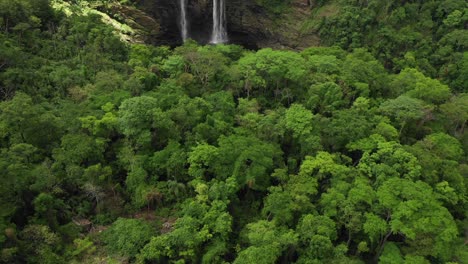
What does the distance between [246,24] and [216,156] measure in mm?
32746

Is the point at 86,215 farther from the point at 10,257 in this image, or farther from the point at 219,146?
the point at 219,146

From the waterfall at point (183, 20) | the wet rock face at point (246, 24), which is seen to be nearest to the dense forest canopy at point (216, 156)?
the wet rock face at point (246, 24)

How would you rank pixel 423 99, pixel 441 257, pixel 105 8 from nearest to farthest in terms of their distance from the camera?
pixel 441 257
pixel 423 99
pixel 105 8

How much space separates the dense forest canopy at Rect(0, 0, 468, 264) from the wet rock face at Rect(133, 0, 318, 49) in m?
15.4

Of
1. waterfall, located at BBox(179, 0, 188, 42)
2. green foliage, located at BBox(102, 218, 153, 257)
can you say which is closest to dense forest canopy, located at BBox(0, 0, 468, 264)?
green foliage, located at BBox(102, 218, 153, 257)

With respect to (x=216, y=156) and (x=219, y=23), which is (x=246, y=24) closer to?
(x=219, y=23)

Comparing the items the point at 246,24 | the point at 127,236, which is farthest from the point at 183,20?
the point at 127,236

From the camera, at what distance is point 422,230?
66.5 feet

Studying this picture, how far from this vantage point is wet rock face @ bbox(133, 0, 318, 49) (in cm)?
4994

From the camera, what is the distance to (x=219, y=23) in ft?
169

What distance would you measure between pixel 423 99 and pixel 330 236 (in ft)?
52.7

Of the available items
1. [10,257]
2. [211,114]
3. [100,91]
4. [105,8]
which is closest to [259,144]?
[211,114]

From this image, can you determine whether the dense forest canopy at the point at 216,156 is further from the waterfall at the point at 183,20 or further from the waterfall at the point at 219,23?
the waterfall at the point at 219,23

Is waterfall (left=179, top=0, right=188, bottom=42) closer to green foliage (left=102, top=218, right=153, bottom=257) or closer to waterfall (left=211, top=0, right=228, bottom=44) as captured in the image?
waterfall (left=211, top=0, right=228, bottom=44)
